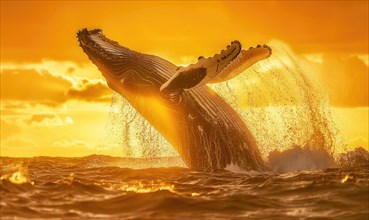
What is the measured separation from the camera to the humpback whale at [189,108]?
14.9 metres

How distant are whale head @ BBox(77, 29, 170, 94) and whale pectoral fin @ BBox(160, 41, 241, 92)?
172 centimetres

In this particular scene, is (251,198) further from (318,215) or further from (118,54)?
(118,54)

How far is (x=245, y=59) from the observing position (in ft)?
48.9

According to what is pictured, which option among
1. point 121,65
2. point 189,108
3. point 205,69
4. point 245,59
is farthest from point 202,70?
point 121,65

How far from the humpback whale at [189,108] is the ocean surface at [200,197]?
1.05m

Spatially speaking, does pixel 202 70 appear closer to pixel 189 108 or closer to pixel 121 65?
pixel 189 108

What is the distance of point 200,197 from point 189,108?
418 centimetres

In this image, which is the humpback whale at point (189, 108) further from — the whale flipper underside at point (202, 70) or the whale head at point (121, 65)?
the whale flipper underside at point (202, 70)

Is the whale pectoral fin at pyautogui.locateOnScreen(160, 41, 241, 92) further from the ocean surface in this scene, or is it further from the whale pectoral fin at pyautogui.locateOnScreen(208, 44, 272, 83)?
the ocean surface

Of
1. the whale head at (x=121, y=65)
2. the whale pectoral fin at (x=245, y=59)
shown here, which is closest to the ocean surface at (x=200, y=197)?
the whale head at (x=121, y=65)

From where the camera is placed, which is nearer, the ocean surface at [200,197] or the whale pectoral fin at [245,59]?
the ocean surface at [200,197]

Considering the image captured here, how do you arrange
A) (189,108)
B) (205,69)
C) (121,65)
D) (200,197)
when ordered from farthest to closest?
(121,65) → (189,108) → (205,69) → (200,197)

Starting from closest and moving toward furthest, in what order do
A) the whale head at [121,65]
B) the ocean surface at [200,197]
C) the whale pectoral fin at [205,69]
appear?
1. the ocean surface at [200,197]
2. the whale pectoral fin at [205,69]
3. the whale head at [121,65]

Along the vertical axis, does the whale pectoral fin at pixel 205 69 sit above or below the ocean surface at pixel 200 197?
above
